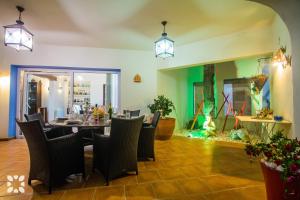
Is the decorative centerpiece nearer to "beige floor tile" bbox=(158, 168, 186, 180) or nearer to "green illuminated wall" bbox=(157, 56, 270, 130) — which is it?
"beige floor tile" bbox=(158, 168, 186, 180)

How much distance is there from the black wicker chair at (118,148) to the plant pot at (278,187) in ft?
4.92

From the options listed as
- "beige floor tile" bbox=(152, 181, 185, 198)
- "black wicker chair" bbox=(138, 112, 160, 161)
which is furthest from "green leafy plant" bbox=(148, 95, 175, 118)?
"beige floor tile" bbox=(152, 181, 185, 198)

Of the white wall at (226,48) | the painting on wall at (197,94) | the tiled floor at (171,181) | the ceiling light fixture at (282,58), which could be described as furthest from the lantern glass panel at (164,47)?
the painting on wall at (197,94)

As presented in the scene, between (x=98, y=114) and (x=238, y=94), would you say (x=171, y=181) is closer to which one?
(x=98, y=114)

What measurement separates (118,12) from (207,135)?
4392mm

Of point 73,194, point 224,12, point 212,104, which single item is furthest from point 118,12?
point 212,104

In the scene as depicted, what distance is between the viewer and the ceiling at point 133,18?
9.45 ft

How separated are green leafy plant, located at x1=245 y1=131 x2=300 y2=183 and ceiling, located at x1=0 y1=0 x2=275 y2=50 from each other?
7.46 feet

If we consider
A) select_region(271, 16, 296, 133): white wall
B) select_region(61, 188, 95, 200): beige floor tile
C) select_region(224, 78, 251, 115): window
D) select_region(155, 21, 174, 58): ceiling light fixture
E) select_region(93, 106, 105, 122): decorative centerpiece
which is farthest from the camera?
select_region(224, 78, 251, 115): window

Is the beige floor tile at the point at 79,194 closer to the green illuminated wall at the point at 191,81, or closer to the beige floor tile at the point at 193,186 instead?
the beige floor tile at the point at 193,186

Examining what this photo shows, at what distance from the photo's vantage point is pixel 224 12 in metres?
3.13

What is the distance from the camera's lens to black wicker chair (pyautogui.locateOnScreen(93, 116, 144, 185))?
224 cm

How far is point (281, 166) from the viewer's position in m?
1.43

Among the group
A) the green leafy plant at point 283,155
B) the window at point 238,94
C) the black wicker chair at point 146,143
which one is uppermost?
the window at point 238,94
